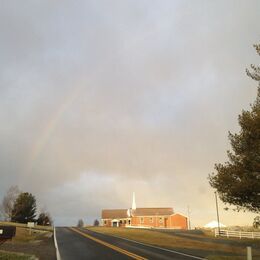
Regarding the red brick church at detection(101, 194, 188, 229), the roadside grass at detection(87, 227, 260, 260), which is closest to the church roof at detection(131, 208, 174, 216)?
the red brick church at detection(101, 194, 188, 229)

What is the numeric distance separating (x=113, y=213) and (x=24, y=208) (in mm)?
75746

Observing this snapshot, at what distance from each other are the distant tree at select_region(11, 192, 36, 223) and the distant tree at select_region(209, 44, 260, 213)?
7974cm

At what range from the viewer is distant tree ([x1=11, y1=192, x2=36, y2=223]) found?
98438 mm

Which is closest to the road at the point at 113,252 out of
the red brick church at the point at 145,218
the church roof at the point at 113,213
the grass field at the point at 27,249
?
the grass field at the point at 27,249

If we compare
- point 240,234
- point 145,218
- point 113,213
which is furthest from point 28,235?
point 113,213

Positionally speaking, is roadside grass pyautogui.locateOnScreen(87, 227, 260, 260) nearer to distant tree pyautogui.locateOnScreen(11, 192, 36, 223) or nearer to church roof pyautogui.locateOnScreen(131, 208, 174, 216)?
distant tree pyautogui.locateOnScreen(11, 192, 36, 223)

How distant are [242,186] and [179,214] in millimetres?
124700

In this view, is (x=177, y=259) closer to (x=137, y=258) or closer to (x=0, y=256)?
(x=137, y=258)

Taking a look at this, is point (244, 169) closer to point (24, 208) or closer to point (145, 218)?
point (24, 208)

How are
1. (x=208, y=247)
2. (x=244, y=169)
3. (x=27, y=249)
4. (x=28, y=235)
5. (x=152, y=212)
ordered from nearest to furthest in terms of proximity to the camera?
(x=244, y=169)
(x=27, y=249)
(x=208, y=247)
(x=28, y=235)
(x=152, y=212)

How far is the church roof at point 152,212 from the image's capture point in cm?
14757

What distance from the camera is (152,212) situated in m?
151

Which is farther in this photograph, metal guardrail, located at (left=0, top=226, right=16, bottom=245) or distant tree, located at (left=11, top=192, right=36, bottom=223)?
distant tree, located at (left=11, top=192, right=36, bottom=223)

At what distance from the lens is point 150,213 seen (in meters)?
151
